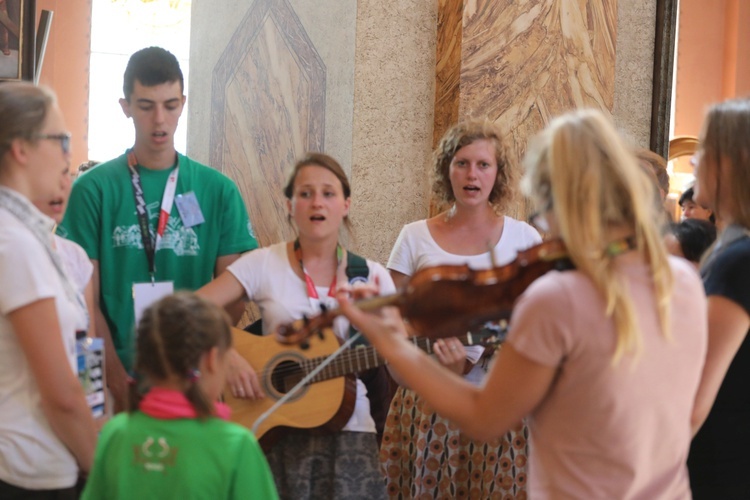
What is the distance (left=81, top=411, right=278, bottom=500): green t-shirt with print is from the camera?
194cm

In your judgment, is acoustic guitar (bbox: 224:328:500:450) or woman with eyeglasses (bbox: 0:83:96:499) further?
acoustic guitar (bbox: 224:328:500:450)

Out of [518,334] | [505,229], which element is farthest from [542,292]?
[505,229]

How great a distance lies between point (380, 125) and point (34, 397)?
281 cm

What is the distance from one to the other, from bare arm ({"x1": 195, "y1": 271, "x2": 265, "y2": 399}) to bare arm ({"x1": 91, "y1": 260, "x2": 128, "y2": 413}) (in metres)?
Answer: 0.41

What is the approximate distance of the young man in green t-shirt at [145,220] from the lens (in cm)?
342

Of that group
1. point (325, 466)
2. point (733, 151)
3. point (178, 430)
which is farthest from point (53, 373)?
point (733, 151)

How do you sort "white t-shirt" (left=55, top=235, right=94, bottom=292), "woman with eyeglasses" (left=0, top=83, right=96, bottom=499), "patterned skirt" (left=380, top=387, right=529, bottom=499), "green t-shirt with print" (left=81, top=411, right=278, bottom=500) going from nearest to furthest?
"green t-shirt with print" (left=81, top=411, right=278, bottom=500)
"woman with eyeglasses" (left=0, top=83, right=96, bottom=499)
"white t-shirt" (left=55, top=235, right=94, bottom=292)
"patterned skirt" (left=380, top=387, right=529, bottom=499)

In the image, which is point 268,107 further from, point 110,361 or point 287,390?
point 287,390

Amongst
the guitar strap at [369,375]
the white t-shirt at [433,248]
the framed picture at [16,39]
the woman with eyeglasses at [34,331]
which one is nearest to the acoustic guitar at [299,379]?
the guitar strap at [369,375]

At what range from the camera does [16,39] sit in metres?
6.50

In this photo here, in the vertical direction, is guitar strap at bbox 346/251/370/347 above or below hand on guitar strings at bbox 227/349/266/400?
above

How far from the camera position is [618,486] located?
1.80 meters

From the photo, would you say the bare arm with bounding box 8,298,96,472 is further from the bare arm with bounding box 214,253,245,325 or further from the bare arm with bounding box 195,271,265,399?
the bare arm with bounding box 214,253,245,325

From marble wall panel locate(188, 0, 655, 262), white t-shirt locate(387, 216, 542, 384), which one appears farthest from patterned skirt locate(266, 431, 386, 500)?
marble wall panel locate(188, 0, 655, 262)
